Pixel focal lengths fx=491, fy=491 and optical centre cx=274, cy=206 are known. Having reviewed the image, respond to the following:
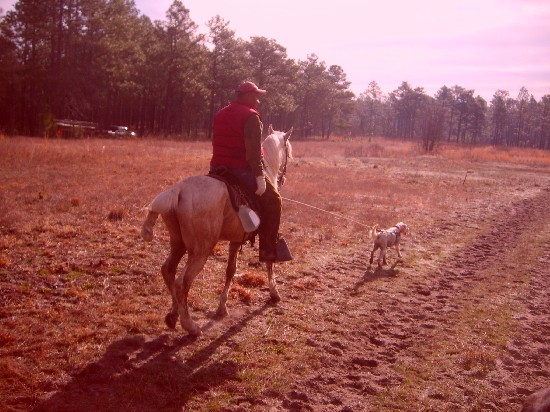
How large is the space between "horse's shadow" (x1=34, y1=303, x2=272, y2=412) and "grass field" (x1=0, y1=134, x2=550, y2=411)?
0.02 metres

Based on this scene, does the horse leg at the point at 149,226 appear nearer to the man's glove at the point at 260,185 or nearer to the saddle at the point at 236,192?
the saddle at the point at 236,192

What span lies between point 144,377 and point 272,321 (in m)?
2.33

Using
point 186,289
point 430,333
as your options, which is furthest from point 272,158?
point 430,333

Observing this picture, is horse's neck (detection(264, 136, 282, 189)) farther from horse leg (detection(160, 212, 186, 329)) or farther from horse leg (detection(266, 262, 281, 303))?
horse leg (detection(160, 212, 186, 329))

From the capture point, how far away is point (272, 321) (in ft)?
22.6

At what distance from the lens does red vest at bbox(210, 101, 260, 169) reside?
6.56 m

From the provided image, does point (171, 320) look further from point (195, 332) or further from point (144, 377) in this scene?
point (144, 377)

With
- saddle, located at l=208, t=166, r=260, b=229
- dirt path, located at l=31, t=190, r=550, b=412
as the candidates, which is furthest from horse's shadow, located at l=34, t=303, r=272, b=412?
saddle, located at l=208, t=166, r=260, b=229

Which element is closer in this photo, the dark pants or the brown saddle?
the brown saddle

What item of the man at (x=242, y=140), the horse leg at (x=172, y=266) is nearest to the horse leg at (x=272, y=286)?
the man at (x=242, y=140)

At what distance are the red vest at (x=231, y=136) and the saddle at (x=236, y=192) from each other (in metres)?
0.13

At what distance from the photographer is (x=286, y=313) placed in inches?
286

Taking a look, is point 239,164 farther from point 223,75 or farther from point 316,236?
point 223,75

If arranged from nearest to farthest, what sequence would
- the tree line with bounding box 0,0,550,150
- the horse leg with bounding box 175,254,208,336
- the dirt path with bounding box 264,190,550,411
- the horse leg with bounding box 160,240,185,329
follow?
the dirt path with bounding box 264,190,550,411 < the horse leg with bounding box 175,254,208,336 < the horse leg with bounding box 160,240,185,329 < the tree line with bounding box 0,0,550,150
